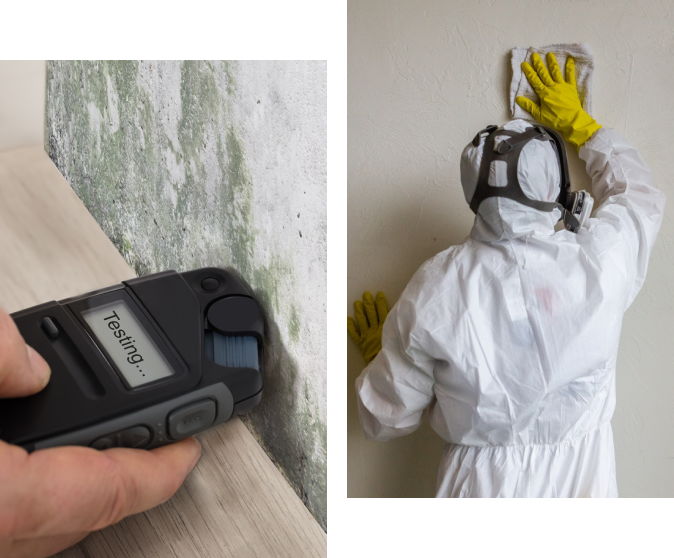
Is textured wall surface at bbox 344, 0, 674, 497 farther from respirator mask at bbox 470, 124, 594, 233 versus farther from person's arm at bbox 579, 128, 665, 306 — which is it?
respirator mask at bbox 470, 124, 594, 233

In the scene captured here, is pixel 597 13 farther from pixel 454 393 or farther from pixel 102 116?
pixel 102 116

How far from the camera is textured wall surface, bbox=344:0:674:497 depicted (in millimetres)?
963

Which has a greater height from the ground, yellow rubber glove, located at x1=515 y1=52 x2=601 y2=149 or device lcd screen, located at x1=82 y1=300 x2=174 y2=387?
yellow rubber glove, located at x1=515 y1=52 x2=601 y2=149

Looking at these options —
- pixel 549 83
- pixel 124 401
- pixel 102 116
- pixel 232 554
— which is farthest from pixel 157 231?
pixel 549 83

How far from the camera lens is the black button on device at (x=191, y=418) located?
49 cm

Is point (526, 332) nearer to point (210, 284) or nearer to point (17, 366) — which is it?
point (210, 284)

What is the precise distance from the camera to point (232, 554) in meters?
0.53

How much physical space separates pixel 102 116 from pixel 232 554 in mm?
584

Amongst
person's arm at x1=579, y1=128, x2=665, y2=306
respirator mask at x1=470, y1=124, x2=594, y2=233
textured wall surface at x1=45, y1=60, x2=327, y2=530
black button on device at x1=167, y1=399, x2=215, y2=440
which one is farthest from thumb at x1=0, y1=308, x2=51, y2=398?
person's arm at x1=579, y1=128, x2=665, y2=306

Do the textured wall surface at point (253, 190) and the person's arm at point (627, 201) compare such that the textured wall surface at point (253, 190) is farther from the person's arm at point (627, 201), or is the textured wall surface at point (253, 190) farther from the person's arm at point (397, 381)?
the person's arm at point (627, 201)

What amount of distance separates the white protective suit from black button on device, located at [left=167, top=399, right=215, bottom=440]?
1.41ft

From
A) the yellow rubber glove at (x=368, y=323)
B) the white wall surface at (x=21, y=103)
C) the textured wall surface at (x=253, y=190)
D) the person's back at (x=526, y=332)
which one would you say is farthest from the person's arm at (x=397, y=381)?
the white wall surface at (x=21, y=103)

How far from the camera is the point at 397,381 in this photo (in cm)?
92

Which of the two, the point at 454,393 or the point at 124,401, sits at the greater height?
the point at 124,401
